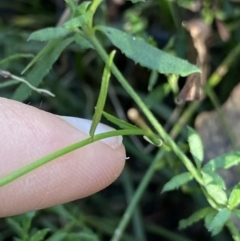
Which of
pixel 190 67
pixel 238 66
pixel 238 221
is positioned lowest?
pixel 238 221

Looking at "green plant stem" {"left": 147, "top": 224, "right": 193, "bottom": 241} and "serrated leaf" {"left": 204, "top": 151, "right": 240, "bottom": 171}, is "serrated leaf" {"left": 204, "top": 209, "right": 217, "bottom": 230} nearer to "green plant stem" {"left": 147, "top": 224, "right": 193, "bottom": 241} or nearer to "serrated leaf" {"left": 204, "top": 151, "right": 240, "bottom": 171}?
"serrated leaf" {"left": 204, "top": 151, "right": 240, "bottom": 171}

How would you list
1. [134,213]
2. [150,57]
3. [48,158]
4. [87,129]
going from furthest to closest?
[134,213]
[87,129]
[150,57]
[48,158]

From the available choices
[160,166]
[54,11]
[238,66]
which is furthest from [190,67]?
[54,11]

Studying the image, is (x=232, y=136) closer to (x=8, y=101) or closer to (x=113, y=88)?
(x=113, y=88)

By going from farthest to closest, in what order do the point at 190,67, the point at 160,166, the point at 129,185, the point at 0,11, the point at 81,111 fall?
the point at 0,11, the point at 81,111, the point at 129,185, the point at 160,166, the point at 190,67

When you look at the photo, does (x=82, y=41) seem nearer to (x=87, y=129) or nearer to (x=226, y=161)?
(x=87, y=129)

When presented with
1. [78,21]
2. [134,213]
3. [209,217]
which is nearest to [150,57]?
[78,21]
